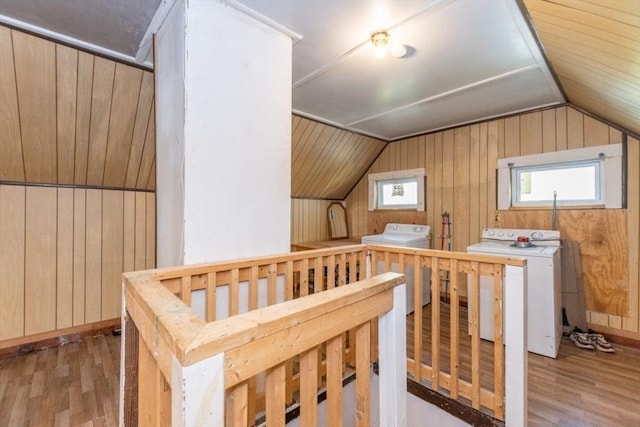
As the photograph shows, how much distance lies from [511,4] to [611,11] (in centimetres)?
49

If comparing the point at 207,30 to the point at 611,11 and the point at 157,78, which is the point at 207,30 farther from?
the point at 611,11

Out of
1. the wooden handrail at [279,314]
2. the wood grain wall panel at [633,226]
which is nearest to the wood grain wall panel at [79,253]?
the wooden handrail at [279,314]

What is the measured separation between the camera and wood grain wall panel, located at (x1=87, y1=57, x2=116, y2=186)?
Result: 2.02m

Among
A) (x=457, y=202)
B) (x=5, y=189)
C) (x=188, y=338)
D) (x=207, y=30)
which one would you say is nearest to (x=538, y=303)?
(x=457, y=202)

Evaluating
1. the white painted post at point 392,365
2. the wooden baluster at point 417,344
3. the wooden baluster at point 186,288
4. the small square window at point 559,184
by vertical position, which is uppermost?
the small square window at point 559,184

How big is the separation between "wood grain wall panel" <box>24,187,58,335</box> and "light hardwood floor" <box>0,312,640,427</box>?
0.30 m

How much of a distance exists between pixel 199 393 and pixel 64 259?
3.06 m

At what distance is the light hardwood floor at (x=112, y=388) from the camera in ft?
5.68

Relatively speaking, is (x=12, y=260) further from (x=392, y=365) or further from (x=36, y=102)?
(x=392, y=365)

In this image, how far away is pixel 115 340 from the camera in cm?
271

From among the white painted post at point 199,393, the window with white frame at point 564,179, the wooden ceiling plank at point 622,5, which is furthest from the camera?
the window with white frame at point 564,179

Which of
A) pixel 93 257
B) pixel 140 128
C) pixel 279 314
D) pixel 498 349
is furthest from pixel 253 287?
pixel 93 257

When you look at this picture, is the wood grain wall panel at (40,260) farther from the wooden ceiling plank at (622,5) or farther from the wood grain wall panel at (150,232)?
the wooden ceiling plank at (622,5)

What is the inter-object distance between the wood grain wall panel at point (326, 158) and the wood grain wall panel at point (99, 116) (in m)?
1.68
